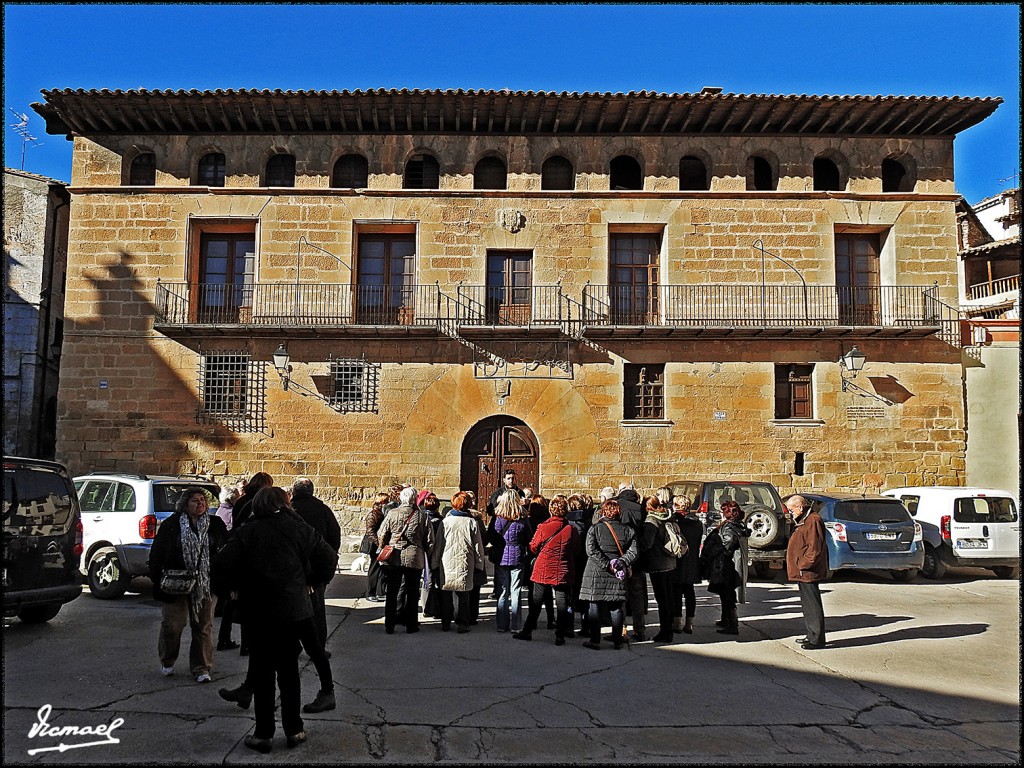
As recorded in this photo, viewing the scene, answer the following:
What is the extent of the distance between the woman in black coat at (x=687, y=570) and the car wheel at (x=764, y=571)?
465 centimetres

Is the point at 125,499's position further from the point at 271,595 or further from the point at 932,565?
the point at 932,565

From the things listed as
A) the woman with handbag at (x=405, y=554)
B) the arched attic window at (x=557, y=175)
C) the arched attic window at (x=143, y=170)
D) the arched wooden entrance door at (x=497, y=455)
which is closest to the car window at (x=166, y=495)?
the woman with handbag at (x=405, y=554)

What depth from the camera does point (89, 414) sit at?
58.6ft

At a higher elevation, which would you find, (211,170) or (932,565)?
(211,170)

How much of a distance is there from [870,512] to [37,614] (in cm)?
1149

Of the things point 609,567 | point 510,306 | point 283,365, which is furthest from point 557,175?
point 609,567

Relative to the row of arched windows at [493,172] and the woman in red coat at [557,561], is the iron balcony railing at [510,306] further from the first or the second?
the woman in red coat at [557,561]

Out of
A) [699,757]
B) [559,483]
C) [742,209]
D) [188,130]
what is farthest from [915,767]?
[188,130]

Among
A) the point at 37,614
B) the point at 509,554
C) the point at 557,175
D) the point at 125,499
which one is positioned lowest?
the point at 37,614

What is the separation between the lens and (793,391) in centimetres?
1794

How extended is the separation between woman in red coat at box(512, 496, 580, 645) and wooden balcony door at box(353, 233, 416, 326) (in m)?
10.4

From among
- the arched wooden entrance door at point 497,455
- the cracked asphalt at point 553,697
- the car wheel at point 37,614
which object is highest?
the arched wooden entrance door at point 497,455

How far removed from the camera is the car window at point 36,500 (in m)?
7.44

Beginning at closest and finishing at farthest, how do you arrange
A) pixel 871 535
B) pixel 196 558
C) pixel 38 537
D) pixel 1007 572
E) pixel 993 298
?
Answer: 1. pixel 196 558
2. pixel 38 537
3. pixel 871 535
4. pixel 1007 572
5. pixel 993 298
